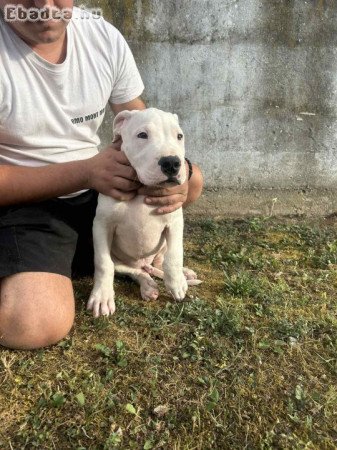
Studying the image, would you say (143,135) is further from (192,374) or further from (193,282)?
(192,374)

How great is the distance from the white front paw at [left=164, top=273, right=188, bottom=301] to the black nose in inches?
26.0

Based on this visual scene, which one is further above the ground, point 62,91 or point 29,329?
point 62,91

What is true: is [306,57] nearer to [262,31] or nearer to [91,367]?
[262,31]

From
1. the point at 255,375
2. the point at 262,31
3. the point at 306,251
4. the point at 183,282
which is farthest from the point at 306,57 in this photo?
the point at 255,375

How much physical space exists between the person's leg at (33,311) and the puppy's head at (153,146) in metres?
0.71

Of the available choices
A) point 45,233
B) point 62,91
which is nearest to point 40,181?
point 45,233

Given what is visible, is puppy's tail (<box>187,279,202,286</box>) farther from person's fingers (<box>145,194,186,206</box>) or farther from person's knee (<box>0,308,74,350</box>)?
person's knee (<box>0,308,74,350</box>)

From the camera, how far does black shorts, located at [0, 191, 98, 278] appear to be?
2432 mm

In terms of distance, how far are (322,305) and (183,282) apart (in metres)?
0.81

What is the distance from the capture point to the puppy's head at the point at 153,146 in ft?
7.38

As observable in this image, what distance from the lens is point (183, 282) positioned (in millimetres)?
2711

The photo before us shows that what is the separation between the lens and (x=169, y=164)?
222cm

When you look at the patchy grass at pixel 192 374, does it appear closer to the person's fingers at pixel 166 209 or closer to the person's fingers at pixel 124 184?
the person's fingers at pixel 166 209

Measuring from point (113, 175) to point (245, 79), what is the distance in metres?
1.80
